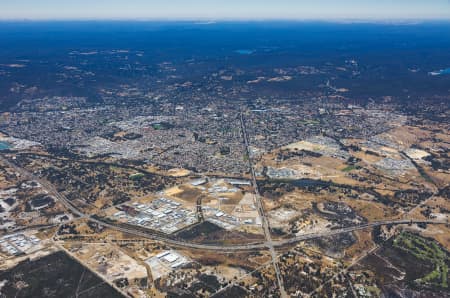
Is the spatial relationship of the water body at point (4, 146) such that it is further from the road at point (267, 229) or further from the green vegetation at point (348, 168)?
the green vegetation at point (348, 168)

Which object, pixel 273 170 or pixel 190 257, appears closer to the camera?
pixel 190 257

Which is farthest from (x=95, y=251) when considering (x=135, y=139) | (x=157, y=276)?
(x=135, y=139)

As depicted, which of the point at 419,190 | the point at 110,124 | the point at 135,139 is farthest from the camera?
the point at 110,124

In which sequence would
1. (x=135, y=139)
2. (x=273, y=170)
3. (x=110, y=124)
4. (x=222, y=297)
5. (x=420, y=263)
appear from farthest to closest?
(x=110, y=124) < (x=135, y=139) < (x=273, y=170) < (x=420, y=263) < (x=222, y=297)

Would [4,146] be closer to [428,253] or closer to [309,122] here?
[309,122]

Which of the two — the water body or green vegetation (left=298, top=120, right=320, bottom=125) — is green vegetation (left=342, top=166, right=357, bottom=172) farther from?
the water body

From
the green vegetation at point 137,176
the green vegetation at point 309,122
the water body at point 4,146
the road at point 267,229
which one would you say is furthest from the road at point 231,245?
the green vegetation at point 309,122

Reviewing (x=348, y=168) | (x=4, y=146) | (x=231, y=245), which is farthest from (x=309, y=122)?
(x=4, y=146)

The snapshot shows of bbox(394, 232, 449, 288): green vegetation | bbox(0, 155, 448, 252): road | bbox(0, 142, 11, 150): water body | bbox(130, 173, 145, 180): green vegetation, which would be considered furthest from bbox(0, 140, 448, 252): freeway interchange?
bbox(0, 142, 11, 150): water body

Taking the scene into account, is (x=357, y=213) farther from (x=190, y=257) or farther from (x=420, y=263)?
(x=190, y=257)
